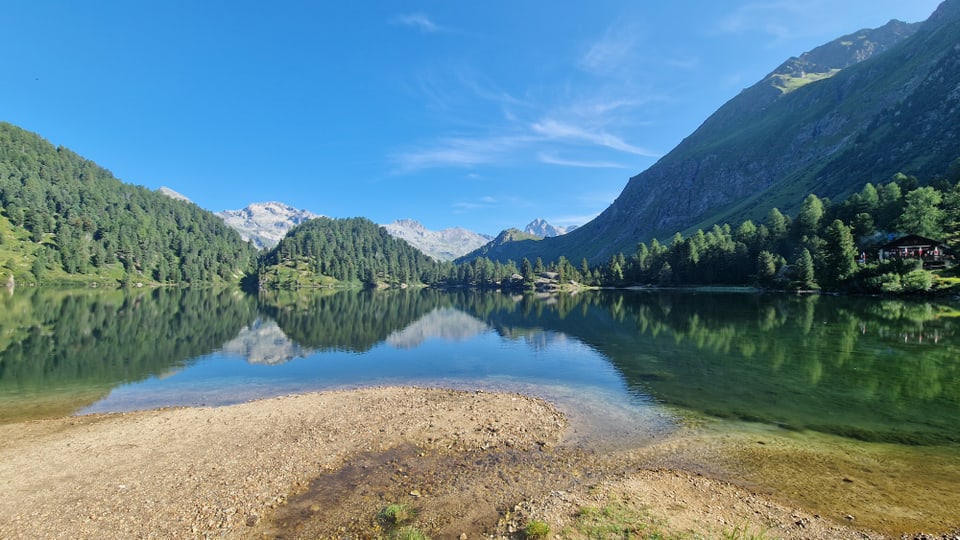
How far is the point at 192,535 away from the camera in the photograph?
16.3 metres

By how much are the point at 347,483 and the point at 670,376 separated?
36.2 m

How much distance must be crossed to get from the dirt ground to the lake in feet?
12.9

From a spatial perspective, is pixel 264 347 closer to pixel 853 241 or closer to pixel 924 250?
pixel 853 241

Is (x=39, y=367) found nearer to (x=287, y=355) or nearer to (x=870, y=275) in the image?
(x=287, y=355)

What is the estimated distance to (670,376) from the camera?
44.6 meters

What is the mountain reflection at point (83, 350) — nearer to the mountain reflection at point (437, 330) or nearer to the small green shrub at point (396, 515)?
the mountain reflection at point (437, 330)

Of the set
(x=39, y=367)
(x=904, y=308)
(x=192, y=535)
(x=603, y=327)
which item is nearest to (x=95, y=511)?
(x=192, y=535)

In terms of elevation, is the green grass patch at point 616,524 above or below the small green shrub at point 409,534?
above

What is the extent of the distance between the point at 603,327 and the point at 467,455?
6726 cm

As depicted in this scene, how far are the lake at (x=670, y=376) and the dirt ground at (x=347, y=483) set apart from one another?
3932 millimetres

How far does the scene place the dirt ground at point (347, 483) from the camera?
16.6 m

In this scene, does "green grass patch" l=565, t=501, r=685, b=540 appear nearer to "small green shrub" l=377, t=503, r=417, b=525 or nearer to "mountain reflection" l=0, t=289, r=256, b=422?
"small green shrub" l=377, t=503, r=417, b=525

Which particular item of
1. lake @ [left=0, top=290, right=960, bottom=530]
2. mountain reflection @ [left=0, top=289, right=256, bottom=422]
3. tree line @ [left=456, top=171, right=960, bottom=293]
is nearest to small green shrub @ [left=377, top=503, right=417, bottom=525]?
lake @ [left=0, top=290, right=960, bottom=530]

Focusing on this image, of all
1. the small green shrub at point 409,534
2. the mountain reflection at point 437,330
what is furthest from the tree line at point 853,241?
the small green shrub at point 409,534
